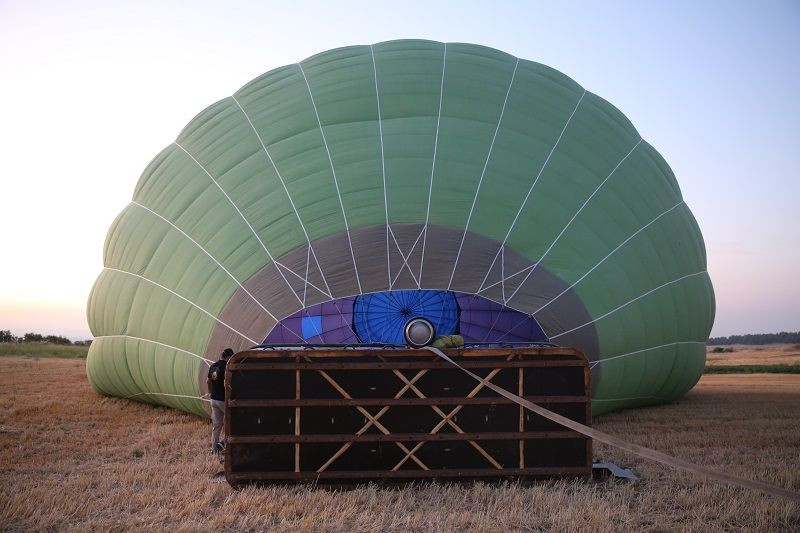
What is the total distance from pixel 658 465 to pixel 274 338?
362cm

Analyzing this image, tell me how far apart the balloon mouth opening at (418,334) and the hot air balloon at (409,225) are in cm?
125

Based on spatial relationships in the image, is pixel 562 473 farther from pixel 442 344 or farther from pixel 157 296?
pixel 157 296

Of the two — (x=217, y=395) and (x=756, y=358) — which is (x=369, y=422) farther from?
(x=756, y=358)

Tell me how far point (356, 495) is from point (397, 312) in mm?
2859

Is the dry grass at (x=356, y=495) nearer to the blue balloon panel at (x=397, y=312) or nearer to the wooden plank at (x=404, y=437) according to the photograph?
the wooden plank at (x=404, y=437)

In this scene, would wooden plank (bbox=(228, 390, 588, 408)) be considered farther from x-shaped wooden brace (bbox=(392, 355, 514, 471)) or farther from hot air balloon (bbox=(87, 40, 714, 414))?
hot air balloon (bbox=(87, 40, 714, 414))

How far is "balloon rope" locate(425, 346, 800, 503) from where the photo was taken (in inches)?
132

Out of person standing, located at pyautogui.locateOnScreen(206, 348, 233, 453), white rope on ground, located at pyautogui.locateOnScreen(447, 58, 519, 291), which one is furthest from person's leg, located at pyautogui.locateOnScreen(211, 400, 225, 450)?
white rope on ground, located at pyautogui.locateOnScreen(447, 58, 519, 291)

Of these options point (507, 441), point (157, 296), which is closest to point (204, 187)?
point (157, 296)

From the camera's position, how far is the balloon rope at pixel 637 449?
3.35 meters

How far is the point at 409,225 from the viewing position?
7.19m

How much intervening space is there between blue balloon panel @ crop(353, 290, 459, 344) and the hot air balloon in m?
0.02

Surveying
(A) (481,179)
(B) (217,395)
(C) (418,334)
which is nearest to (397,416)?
(C) (418,334)

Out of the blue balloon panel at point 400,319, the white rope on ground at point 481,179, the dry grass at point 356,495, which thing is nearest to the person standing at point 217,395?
the dry grass at point 356,495
